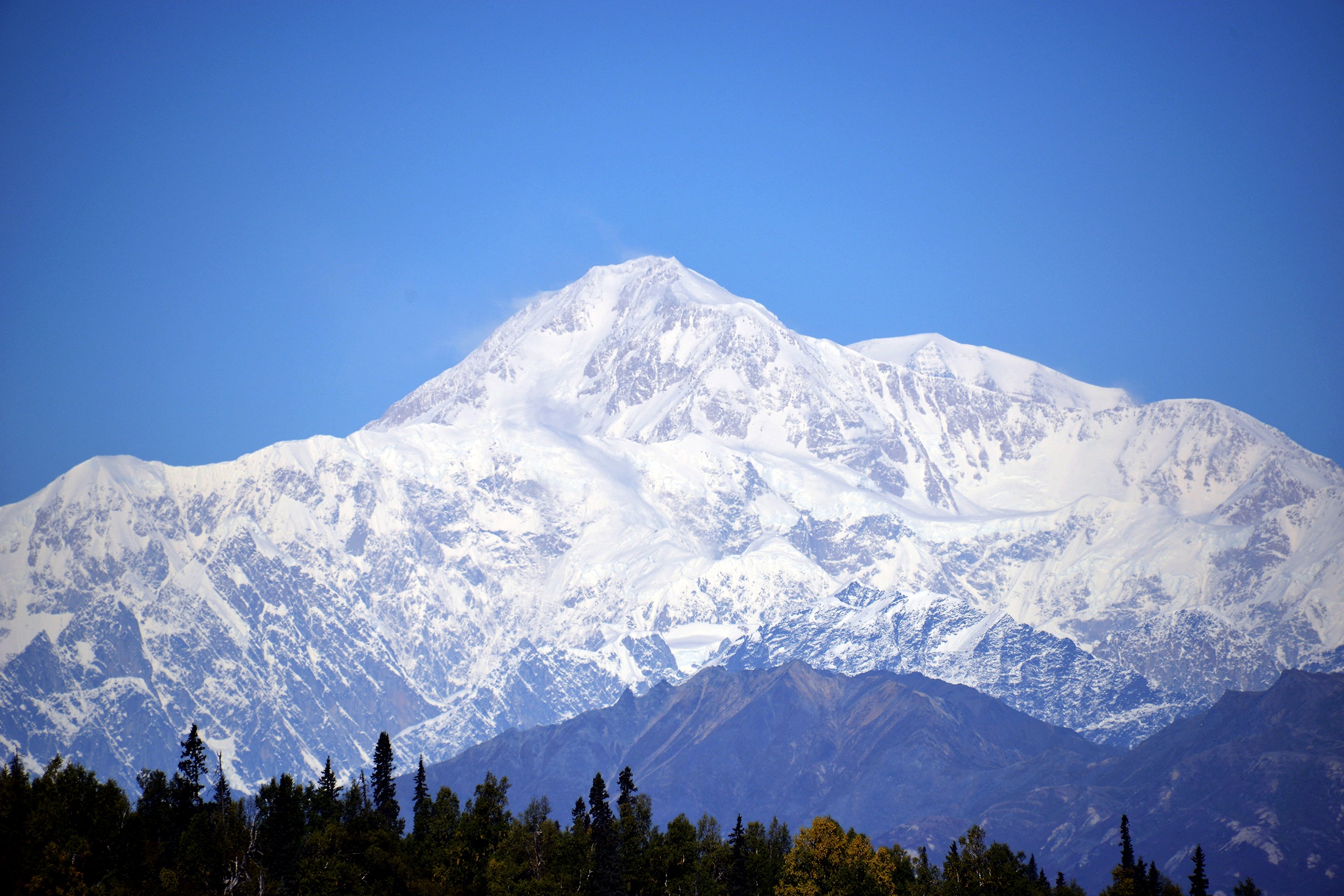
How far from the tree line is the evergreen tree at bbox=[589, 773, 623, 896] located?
15cm

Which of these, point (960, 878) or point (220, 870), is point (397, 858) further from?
point (960, 878)

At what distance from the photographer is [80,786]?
5910 inches

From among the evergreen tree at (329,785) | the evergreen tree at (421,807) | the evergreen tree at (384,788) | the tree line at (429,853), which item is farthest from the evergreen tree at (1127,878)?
the evergreen tree at (329,785)

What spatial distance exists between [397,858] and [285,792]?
496 inches

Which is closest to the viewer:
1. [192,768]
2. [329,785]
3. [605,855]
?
[605,855]

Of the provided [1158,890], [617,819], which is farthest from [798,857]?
[1158,890]

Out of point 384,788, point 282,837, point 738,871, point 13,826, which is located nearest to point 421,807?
point 384,788

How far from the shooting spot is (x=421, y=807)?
17538 centimetres

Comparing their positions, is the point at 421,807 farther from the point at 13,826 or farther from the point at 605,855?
the point at 13,826

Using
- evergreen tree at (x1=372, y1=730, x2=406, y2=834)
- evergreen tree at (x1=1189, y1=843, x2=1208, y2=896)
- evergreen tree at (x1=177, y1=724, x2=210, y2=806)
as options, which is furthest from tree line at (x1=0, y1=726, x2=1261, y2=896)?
evergreen tree at (x1=1189, y1=843, x2=1208, y2=896)

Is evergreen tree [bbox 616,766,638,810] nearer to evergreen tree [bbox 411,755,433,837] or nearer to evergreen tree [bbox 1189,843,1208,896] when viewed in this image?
evergreen tree [bbox 411,755,433,837]

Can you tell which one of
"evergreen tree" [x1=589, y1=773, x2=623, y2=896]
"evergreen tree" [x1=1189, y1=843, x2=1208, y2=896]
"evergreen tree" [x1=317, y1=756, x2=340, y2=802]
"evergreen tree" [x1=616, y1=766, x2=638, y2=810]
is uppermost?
"evergreen tree" [x1=317, y1=756, x2=340, y2=802]

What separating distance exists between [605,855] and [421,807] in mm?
34688

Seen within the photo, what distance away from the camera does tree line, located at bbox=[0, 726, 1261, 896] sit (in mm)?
139000
